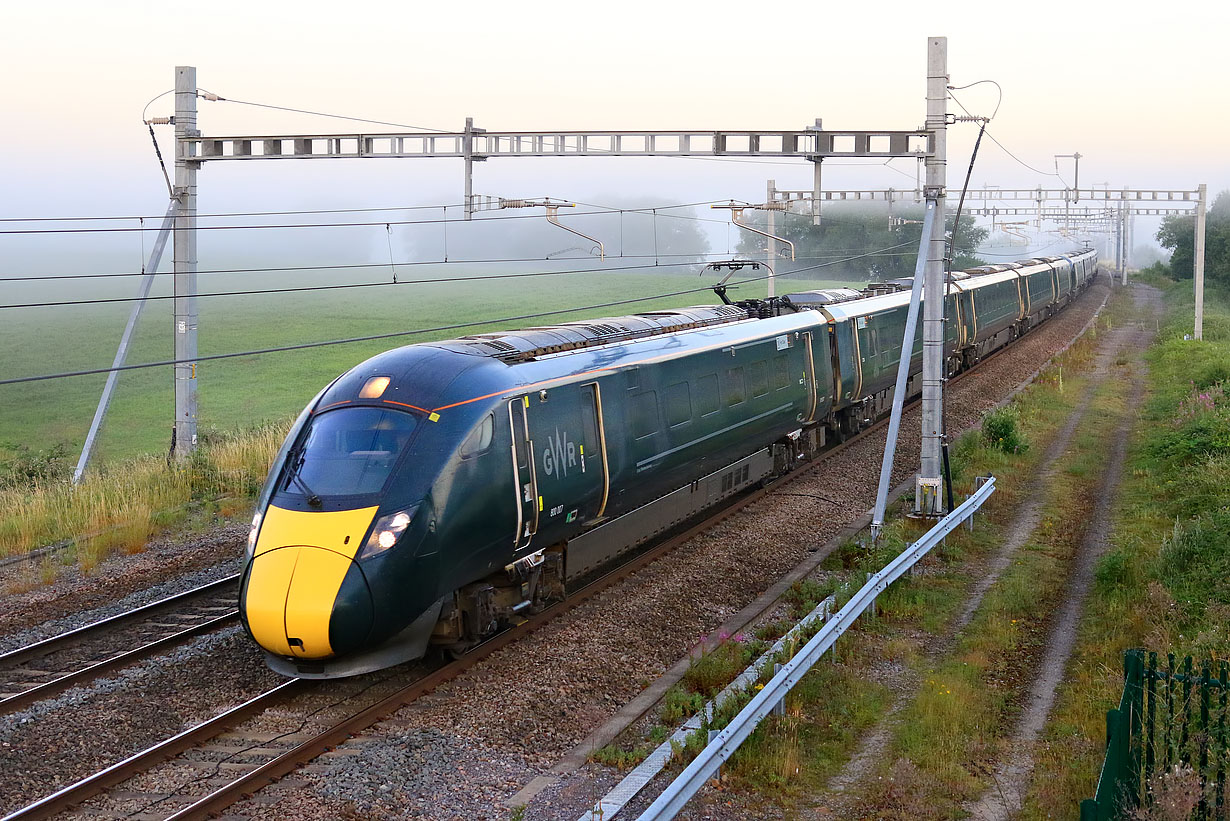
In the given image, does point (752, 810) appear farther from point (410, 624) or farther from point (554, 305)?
point (554, 305)

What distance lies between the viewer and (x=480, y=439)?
11.0 metres

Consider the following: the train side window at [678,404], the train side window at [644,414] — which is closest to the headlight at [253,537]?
the train side window at [644,414]

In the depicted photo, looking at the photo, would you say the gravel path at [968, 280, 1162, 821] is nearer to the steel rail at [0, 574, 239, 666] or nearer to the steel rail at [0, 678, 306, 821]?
the steel rail at [0, 678, 306, 821]

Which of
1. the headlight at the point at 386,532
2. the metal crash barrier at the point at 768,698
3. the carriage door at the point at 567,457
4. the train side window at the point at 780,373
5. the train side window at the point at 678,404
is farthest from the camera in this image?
the train side window at the point at 780,373

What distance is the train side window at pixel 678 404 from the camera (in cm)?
1482

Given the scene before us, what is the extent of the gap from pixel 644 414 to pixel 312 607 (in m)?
5.55

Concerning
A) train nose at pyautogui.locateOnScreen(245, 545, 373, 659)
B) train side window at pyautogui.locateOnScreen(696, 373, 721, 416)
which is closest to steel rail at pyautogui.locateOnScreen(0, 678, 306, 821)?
train nose at pyautogui.locateOnScreen(245, 545, 373, 659)

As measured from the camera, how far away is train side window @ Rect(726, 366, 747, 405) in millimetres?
16891

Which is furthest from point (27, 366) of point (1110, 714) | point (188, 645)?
point (1110, 714)

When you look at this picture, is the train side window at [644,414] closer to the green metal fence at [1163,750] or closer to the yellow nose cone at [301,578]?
the yellow nose cone at [301,578]

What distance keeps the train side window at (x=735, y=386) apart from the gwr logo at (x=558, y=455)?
4961 mm

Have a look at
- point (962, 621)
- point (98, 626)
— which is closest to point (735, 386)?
point (962, 621)

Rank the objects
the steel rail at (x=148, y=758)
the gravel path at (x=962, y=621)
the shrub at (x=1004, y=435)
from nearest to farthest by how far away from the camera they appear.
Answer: the steel rail at (x=148, y=758) → the gravel path at (x=962, y=621) → the shrub at (x=1004, y=435)

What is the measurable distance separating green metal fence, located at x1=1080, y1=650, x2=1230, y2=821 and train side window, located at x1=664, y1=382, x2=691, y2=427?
25.0 feet
